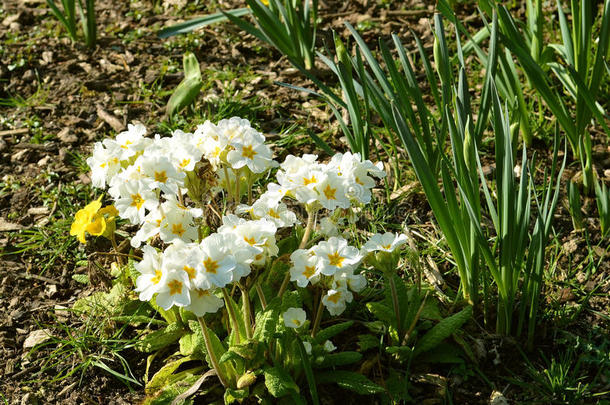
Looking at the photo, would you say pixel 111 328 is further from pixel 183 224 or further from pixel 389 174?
pixel 389 174

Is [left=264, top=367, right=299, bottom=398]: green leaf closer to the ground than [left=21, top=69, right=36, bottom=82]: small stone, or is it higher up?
closer to the ground

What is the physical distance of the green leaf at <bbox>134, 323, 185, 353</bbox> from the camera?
6.70ft

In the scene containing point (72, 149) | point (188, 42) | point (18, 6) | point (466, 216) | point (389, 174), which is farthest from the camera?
point (18, 6)

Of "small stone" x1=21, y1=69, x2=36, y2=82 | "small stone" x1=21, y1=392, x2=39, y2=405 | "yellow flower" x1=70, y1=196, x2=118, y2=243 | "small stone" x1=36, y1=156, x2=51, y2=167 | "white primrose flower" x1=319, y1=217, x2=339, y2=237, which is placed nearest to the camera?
"white primrose flower" x1=319, y1=217, x2=339, y2=237

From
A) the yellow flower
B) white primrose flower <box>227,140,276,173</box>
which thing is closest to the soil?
the yellow flower

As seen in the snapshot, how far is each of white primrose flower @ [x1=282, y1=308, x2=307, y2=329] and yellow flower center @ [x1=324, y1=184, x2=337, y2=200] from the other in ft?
1.09

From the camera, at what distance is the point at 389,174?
2.79 meters

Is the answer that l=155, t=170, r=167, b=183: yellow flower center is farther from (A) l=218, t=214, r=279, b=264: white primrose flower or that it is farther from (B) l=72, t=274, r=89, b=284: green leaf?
(B) l=72, t=274, r=89, b=284: green leaf

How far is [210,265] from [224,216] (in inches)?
7.4

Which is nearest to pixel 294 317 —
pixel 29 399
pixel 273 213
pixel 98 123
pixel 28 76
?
pixel 273 213

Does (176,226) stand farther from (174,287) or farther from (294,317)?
(294,317)

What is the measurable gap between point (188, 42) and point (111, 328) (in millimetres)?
1875

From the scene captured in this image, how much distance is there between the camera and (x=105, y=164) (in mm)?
1862

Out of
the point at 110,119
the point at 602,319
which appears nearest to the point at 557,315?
the point at 602,319
